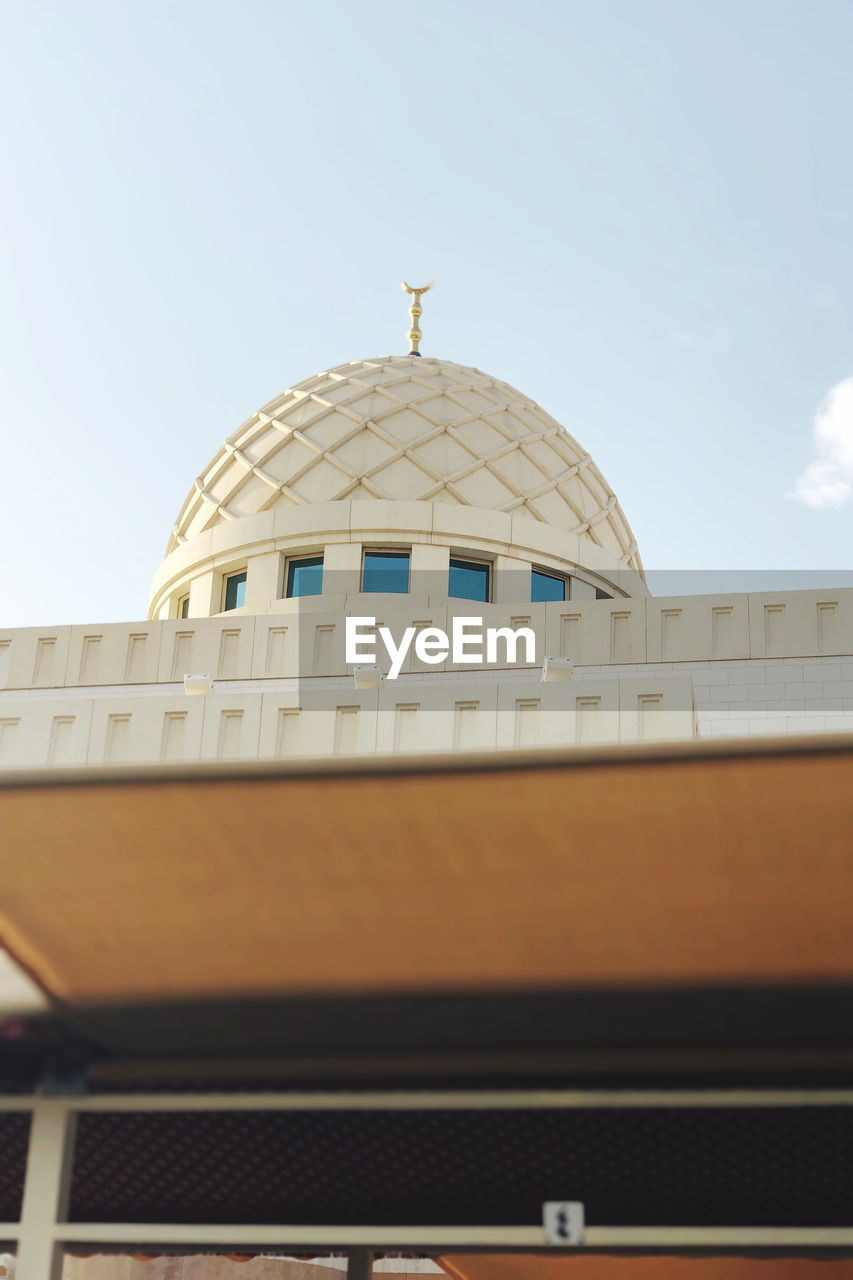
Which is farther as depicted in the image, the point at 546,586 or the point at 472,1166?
the point at 546,586

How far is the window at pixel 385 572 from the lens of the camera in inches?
790

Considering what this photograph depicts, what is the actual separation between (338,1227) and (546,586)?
1644 cm

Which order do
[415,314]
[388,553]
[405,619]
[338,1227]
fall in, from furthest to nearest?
[415,314] < [388,553] < [405,619] < [338,1227]

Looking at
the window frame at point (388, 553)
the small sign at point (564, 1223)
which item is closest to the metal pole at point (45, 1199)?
the small sign at point (564, 1223)

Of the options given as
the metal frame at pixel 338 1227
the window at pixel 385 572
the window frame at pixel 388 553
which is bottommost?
the metal frame at pixel 338 1227

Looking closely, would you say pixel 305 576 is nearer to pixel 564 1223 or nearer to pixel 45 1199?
pixel 45 1199

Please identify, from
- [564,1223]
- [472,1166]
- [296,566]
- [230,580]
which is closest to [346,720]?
[296,566]

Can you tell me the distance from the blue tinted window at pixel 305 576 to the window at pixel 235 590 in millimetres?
846

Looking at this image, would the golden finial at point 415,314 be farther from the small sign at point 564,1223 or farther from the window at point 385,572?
the small sign at point 564,1223

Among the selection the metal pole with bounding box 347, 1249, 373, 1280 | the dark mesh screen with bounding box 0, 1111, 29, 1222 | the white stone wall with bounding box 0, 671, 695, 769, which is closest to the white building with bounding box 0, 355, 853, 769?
the white stone wall with bounding box 0, 671, 695, 769

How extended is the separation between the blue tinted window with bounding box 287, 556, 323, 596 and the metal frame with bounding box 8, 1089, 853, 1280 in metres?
15.5

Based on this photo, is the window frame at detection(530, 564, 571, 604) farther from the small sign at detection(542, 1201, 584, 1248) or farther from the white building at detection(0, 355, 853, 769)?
the small sign at detection(542, 1201, 584, 1248)

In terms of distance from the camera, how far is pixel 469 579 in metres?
20.4

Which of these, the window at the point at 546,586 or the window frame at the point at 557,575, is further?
the window frame at the point at 557,575
